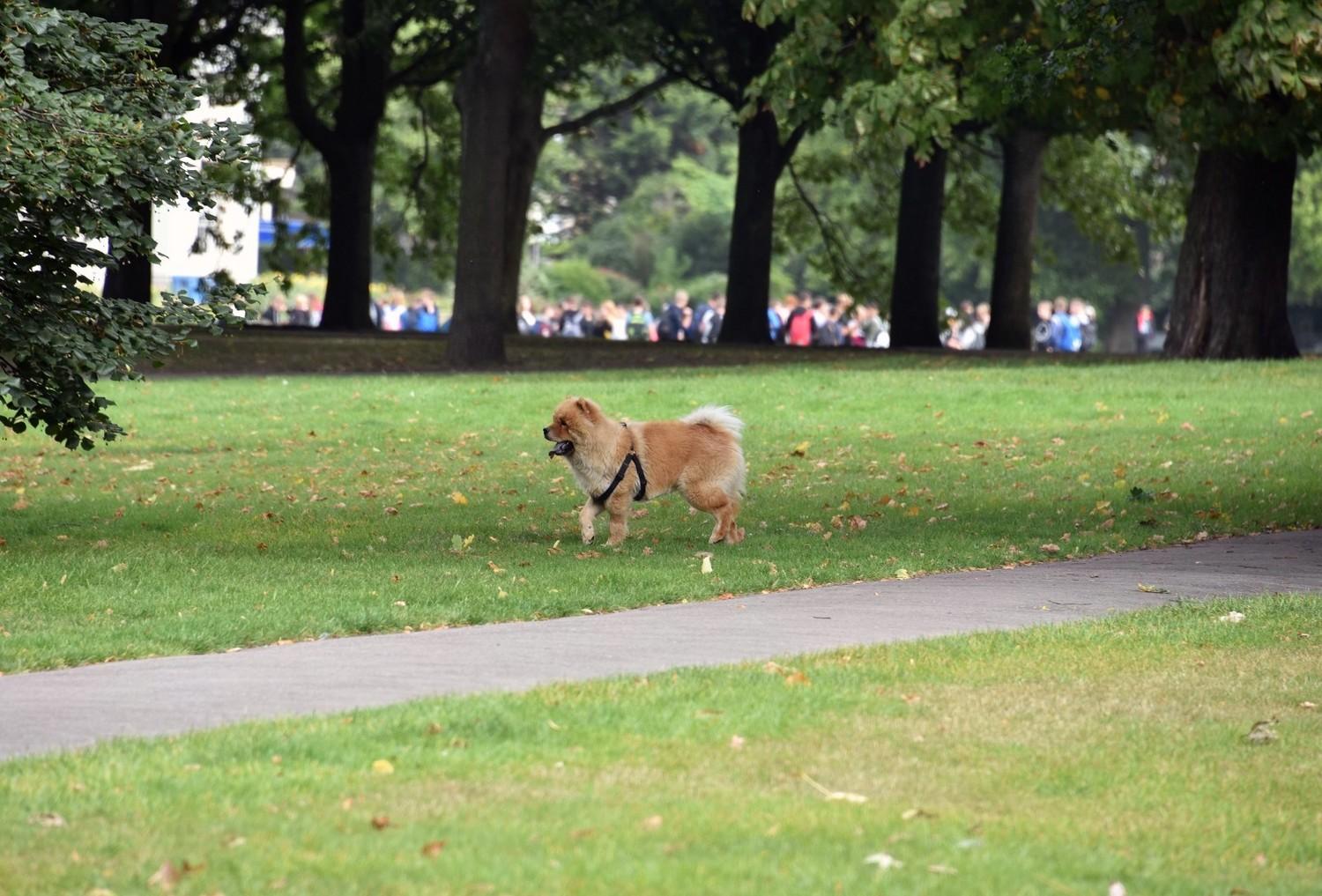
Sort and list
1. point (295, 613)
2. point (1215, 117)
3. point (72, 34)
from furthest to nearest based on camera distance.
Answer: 1. point (1215, 117)
2. point (72, 34)
3. point (295, 613)

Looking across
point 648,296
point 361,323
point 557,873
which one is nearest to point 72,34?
point 557,873

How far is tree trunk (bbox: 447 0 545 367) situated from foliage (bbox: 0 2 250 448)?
1623 centimetres

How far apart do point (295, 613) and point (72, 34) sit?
4.09 meters

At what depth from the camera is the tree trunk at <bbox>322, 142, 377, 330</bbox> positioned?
39219 mm

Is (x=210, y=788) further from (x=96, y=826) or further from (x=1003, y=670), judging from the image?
(x=1003, y=670)

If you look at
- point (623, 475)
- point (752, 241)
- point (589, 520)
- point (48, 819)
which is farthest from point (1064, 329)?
point (48, 819)

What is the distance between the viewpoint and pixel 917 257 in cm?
3684

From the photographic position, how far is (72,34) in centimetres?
1170

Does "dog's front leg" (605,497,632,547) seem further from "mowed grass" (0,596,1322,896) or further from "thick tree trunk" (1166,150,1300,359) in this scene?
"thick tree trunk" (1166,150,1300,359)

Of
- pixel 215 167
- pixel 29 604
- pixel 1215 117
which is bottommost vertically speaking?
pixel 29 604

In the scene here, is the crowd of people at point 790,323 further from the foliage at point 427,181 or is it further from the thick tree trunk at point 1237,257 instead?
the thick tree trunk at point 1237,257


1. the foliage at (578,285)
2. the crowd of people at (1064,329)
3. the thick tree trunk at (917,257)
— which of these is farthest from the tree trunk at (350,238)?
Result: the foliage at (578,285)

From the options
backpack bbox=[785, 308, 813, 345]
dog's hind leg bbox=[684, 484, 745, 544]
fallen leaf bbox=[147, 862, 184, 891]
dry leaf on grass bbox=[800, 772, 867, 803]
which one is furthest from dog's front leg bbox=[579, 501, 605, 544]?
backpack bbox=[785, 308, 813, 345]

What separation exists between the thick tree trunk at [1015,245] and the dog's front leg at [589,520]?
25635 millimetres
